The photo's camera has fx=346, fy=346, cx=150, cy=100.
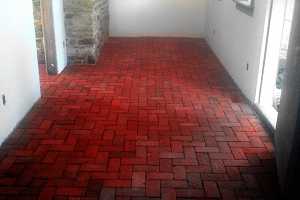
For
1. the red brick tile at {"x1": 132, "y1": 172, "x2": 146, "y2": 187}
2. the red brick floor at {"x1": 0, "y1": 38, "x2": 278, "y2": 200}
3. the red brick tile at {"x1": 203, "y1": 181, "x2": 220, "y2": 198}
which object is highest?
the red brick floor at {"x1": 0, "y1": 38, "x2": 278, "y2": 200}

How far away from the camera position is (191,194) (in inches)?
86.8

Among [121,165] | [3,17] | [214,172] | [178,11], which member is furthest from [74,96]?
[178,11]

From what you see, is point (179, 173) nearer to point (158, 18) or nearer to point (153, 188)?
point (153, 188)

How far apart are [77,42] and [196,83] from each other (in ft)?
6.08

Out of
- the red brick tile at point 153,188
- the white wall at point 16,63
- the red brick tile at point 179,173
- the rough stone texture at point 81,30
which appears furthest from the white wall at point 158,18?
the red brick tile at point 153,188

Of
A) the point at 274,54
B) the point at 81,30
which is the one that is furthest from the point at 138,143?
the point at 81,30

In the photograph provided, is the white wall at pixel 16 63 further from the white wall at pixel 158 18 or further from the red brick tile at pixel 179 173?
the white wall at pixel 158 18

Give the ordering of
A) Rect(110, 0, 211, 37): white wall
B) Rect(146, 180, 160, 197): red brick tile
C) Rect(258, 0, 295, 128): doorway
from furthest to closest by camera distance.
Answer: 1. Rect(110, 0, 211, 37): white wall
2. Rect(258, 0, 295, 128): doorway
3. Rect(146, 180, 160, 197): red brick tile

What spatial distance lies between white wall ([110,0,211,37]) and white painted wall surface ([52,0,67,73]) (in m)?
2.18

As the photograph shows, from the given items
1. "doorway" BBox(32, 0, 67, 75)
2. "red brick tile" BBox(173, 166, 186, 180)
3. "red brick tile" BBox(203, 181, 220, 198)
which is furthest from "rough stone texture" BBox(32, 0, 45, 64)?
"red brick tile" BBox(203, 181, 220, 198)

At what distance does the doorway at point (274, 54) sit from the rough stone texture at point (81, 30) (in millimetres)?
2584

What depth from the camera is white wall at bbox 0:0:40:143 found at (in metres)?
2.77

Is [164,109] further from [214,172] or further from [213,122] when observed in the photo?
[214,172]

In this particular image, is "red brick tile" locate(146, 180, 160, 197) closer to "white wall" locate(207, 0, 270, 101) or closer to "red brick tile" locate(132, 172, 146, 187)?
"red brick tile" locate(132, 172, 146, 187)
